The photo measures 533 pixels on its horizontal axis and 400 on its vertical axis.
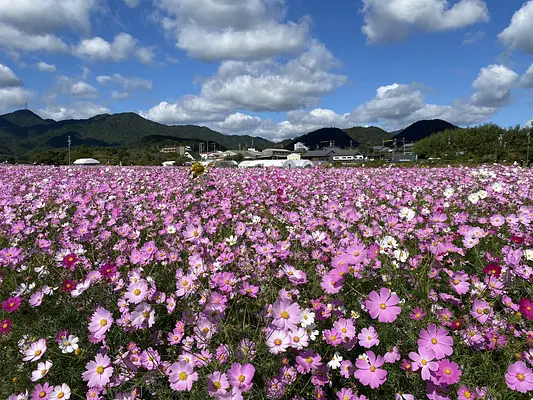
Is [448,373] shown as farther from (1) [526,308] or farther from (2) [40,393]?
(2) [40,393]

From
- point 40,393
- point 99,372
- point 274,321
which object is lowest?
point 40,393

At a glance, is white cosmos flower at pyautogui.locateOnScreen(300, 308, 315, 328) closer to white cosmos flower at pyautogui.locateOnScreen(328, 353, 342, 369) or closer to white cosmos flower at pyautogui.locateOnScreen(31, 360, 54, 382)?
white cosmos flower at pyautogui.locateOnScreen(328, 353, 342, 369)

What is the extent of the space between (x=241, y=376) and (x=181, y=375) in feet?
0.77

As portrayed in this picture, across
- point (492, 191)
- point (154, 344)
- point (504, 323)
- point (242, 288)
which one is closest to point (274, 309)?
point (242, 288)

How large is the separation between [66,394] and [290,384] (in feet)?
3.02

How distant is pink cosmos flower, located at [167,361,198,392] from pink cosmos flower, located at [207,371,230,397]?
0.07 meters

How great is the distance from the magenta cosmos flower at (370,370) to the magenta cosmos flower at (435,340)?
17 cm

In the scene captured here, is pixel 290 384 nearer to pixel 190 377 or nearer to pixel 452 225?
pixel 190 377

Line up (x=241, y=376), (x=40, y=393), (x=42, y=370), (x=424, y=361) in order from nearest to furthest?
(x=241, y=376)
(x=424, y=361)
(x=40, y=393)
(x=42, y=370)

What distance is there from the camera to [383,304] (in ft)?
4.43

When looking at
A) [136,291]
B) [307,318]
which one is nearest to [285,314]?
[307,318]

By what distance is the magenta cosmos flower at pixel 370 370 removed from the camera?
1.28 metres

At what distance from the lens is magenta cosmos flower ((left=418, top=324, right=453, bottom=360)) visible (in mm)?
1247

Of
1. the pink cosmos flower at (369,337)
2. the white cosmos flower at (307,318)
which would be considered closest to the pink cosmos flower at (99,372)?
the white cosmos flower at (307,318)
